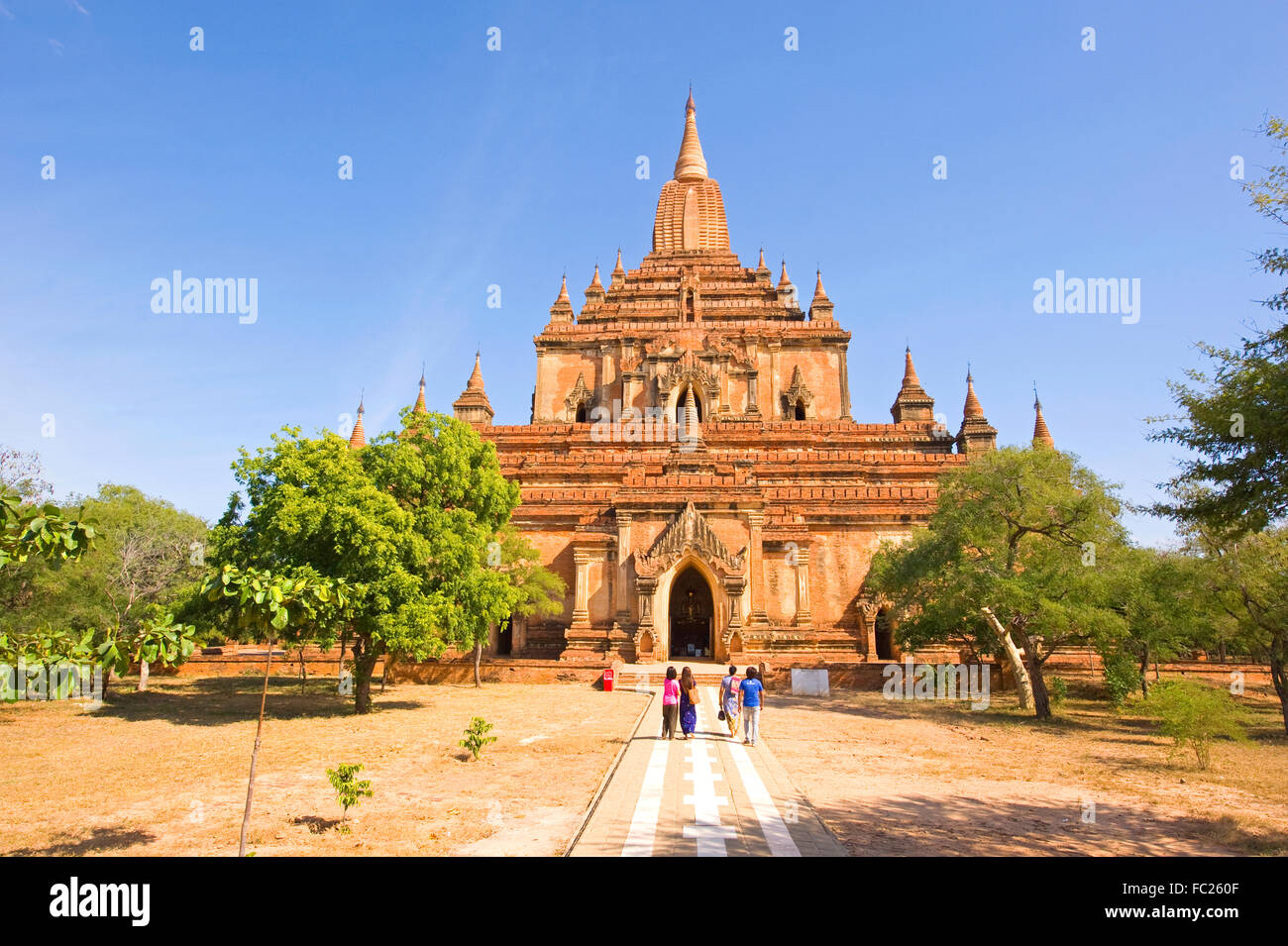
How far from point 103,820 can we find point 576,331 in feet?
139

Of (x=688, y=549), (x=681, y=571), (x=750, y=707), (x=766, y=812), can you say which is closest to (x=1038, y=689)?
(x=750, y=707)

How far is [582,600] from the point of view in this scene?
30.6 meters

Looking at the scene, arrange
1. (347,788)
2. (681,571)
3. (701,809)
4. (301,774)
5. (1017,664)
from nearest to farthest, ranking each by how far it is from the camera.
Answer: (347,788) < (701,809) < (301,774) < (1017,664) < (681,571)

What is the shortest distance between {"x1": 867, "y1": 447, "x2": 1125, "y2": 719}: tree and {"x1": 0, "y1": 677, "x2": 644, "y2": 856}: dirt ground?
9.82 m

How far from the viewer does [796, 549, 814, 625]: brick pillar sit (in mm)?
30344

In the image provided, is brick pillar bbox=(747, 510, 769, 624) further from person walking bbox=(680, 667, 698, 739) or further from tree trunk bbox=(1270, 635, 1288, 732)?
tree trunk bbox=(1270, 635, 1288, 732)

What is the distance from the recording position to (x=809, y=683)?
25422 mm

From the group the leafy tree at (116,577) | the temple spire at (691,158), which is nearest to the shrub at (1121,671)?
the leafy tree at (116,577)

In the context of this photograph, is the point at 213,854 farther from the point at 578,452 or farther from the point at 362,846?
the point at 578,452

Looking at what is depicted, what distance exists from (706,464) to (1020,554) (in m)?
13.9

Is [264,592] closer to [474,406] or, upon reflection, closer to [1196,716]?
[1196,716]

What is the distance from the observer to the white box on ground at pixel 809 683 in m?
25.3

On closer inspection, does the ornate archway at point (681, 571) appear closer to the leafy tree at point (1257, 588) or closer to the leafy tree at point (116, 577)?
the leafy tree at point (1257, 588)

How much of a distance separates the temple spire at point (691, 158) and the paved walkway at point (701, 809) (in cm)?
5789
